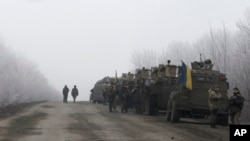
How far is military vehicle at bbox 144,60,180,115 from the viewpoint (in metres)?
23.8

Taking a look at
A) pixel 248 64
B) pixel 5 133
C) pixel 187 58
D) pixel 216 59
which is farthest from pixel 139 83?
→ pixel 187 58

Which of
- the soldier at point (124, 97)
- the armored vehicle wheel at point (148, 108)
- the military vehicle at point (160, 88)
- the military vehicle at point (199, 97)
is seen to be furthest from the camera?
the soldier at point (124, 97)

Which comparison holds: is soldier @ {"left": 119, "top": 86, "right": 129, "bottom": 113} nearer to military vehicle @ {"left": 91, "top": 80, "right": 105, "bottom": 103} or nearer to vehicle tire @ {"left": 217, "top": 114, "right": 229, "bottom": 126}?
vehicle tire @ {"left": 217, "top": 114, "right": 229, "bottom": 126}

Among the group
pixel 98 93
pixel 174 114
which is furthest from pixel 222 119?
pixel 98 93

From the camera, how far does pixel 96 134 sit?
15.0m

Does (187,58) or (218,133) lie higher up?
(187,58)

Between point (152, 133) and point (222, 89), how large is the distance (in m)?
5.82

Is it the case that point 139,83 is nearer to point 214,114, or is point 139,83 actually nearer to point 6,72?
point 214,114

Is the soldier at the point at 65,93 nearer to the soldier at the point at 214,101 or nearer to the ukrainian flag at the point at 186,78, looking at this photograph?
the ukrainian flag at the point at 186,78

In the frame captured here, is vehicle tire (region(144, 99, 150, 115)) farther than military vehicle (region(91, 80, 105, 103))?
No

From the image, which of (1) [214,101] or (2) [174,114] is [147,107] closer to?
(2) [174,114]

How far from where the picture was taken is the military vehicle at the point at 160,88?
23.8m

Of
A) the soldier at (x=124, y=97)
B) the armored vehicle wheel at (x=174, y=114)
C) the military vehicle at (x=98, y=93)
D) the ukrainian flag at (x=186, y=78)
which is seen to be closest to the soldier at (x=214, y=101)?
the ukrainian flag at (x=186, y=78)

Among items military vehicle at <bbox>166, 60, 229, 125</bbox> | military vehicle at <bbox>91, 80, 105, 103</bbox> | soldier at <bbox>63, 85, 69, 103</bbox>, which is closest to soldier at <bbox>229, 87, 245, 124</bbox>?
military vehicle at <bbox>166, 60, 229, 125</bbox>
